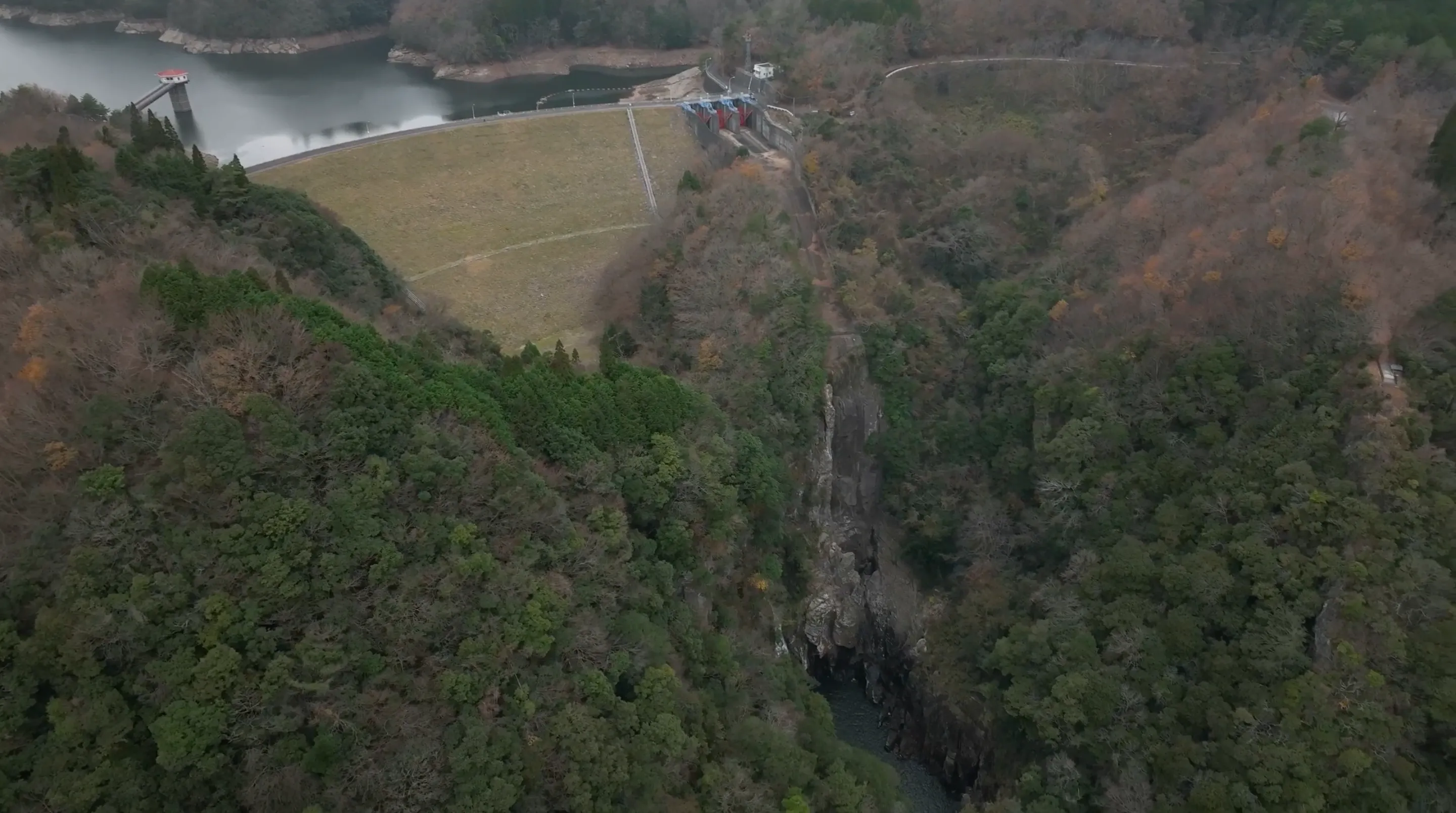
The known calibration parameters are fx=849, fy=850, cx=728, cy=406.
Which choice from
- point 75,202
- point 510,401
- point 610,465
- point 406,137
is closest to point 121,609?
point 510,401

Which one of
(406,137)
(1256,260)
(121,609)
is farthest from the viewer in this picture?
(406,137)

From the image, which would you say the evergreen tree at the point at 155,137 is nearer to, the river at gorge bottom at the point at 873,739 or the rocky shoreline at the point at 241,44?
the river at gorge bottom at the point at 873,739

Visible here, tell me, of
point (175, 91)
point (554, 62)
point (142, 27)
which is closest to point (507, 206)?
point (175, 91)

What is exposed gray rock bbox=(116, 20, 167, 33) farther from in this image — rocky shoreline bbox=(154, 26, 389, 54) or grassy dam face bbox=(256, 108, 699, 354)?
grassy dam face bbox=(256, 108, 699, 354)

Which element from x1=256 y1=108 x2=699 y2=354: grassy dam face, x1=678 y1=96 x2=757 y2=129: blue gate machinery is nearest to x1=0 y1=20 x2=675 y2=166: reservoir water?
x1=256 y1=108 x2=699 y2=354: grassy dam face

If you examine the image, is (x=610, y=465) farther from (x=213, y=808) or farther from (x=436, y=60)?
(x=436, y=60)
